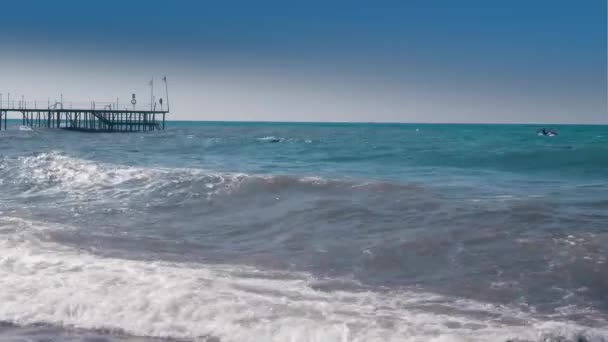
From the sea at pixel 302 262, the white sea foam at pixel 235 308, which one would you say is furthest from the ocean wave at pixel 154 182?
the white sea foam at pixel 235 308

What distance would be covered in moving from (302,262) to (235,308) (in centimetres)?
268

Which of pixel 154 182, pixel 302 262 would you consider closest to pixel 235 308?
pixel 302 262

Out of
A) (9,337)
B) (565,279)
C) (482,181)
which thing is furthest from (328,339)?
(482,181)

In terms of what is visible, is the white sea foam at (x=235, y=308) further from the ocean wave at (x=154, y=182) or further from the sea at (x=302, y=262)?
the ocean wave at (x=154, y=182)

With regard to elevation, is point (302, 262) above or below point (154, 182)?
below

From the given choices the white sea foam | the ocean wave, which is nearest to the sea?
the white sea foam

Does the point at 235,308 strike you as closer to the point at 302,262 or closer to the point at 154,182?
the point at 302,262

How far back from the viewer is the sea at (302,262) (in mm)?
6582

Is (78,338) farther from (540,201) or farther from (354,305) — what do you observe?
(540,201)

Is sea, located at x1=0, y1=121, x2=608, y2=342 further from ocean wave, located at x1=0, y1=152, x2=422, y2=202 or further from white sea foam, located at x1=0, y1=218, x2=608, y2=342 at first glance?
ocean wave, located at x1=0, y1=152, x2=422, y2=202

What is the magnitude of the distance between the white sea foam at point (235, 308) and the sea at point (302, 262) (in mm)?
23

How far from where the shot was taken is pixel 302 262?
31.2 feet

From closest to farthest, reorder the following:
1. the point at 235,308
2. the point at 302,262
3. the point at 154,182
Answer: the point at 235,308
the point at 302,262
the point at 154,182

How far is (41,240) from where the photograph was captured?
418 inches
